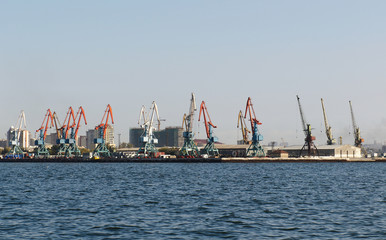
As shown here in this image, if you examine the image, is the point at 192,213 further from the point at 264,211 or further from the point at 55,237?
the point at 55,237

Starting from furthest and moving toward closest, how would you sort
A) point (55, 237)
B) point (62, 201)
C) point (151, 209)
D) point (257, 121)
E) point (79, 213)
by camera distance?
point (257, 121) → point (62, 201) → point (151, 209) → point (79, 213) → point (55, 237)

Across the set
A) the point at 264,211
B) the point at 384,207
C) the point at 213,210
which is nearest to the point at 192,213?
the point at 213,210

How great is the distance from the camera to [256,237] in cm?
2562

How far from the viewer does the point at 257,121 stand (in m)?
188

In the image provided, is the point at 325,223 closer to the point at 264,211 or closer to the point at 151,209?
the point at 264,211

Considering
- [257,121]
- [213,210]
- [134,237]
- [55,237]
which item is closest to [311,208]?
[213,210]

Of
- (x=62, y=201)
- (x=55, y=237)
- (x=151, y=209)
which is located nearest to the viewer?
(x=55, y=237)

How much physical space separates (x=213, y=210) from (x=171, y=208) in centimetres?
294

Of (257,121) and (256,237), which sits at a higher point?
(257,121)

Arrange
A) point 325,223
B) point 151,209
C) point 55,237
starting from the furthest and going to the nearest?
point 151,209
point 325,223
point 55,237

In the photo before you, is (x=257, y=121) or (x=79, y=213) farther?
(x=257, y=121)

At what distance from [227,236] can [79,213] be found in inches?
446

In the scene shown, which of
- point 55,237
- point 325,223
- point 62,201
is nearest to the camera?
point 55,237

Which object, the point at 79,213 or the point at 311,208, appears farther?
the point at 311,208
